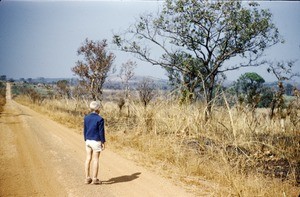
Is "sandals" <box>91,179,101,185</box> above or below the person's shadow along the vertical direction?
above

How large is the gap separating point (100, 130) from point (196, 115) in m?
5.07

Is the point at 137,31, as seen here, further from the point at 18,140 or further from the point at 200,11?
the point at 18,140

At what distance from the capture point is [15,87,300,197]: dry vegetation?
21.9 ft

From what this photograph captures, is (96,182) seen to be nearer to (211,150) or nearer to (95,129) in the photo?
(95,129)

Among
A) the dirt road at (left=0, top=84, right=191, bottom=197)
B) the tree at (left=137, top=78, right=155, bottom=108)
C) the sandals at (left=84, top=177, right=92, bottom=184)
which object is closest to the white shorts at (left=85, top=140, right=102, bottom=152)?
the sandals at (left=84, top=177, right=92, bottom=184)

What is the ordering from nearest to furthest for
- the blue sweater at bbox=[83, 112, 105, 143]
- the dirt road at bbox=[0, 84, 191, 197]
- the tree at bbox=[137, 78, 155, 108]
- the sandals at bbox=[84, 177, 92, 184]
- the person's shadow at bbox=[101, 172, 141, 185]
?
the dirt road at bbox=[0, 84, 191, 197], the blue sweater at bbox=[83, 112, 105, 143], the sandals at bbox=[84, 177, 92, 184], the person's shadow at bbox=[101, 172, 141, 185], the tree at bbox=[137, 78, 155, 108]

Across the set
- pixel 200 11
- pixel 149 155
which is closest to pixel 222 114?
pixel 149 155

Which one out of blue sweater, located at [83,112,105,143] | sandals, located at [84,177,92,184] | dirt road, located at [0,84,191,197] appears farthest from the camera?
sandals, located at [84,177,92,184]

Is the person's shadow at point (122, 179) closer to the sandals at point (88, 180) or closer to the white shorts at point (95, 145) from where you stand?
the sandals at point (88, 180)

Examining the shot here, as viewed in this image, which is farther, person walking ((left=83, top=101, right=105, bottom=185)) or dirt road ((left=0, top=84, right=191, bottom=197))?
person walking ((left=83, top=101, right=105, bottom=185))

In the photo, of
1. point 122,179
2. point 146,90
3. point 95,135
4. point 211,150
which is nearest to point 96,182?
point 122,179

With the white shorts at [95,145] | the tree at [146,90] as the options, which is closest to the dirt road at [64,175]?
the white shorts at [95,145]

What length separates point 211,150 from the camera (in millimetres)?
8461

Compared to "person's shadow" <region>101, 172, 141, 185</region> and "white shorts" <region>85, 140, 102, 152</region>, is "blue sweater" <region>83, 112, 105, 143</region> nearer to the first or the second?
"white shorts" <region>85, 140, 102, 152</region>
